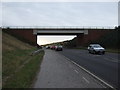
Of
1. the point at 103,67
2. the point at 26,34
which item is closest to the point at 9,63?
the point at 103,67

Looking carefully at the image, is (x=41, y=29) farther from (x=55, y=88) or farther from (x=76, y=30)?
(x=55, y=88)

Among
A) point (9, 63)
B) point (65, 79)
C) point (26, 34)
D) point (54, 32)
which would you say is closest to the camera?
point (65, 79)

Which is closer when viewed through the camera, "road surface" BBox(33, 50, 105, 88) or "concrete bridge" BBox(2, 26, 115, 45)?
"road surface" BBox(33, 50, 105, 88)

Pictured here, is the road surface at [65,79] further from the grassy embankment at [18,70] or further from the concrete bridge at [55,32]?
the concrete bridge at [55,32]

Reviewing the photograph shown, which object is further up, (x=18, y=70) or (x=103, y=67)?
(x=18, y=70)

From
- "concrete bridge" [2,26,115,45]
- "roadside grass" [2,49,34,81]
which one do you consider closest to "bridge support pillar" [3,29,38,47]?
"concrete bridge" [2,26,115,45]

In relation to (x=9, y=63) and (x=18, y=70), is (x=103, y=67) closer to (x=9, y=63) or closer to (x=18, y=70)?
(x=18, y=70)

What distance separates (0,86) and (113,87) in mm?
4524

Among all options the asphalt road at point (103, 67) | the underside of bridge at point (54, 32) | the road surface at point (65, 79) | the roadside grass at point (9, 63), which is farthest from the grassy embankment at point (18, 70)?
the underside of bridge at point (54, 32)

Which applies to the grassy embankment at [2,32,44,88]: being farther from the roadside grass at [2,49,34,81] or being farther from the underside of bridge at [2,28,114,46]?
the underside of bridge at [2,28,114,46]

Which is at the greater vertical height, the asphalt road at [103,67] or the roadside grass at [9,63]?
the roadside grass at [9,63]

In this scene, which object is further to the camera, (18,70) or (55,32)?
(55,32)

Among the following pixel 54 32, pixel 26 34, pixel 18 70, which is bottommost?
pixel 18 70

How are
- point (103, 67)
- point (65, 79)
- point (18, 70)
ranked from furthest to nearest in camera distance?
point (103, 67) → point (18, 70) → point (65, 79)
